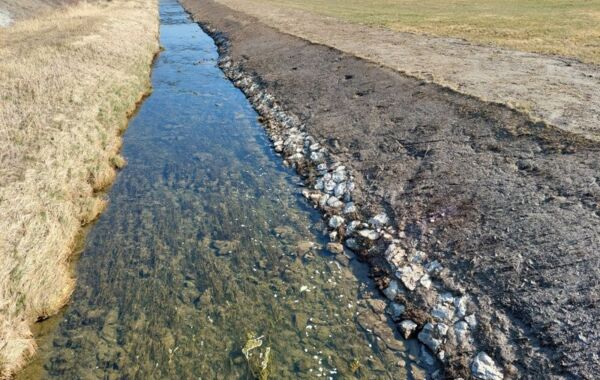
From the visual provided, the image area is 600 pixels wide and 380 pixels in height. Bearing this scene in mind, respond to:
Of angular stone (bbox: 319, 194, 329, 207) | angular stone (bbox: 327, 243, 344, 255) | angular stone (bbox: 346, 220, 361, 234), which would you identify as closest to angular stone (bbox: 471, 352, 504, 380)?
angular stone (bbox: 327, 243, 344, 255)

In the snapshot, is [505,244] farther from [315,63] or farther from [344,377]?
[315,63]

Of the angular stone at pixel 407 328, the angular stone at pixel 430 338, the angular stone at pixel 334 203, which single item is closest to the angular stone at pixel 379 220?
the angular stone at pixel 334 203

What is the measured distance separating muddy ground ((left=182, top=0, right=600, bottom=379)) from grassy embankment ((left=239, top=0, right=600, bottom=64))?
1542 cm

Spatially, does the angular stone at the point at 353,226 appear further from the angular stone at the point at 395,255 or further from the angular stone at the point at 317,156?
the angular stone at the point at 317,156

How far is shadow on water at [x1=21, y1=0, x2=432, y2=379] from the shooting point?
972cm

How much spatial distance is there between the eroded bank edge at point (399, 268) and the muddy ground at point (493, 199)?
35cm

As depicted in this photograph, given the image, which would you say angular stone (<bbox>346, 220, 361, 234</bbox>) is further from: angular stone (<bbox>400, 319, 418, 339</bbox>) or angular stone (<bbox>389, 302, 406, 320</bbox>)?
angular stone (<bbox>400, 319, 418, 339</bbox>)

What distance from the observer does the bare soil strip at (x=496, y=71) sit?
1802 cm

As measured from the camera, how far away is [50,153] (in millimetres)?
16906

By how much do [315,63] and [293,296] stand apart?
77.5 feet

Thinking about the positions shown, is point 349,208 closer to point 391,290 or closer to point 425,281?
point 391,290

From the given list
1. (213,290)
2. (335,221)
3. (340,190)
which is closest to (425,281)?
(335,221)

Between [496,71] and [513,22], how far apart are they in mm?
26934

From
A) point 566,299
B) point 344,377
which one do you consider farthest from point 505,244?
point 344,377
